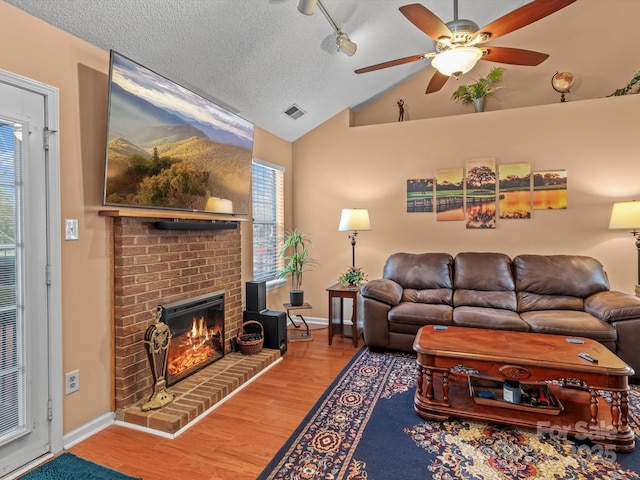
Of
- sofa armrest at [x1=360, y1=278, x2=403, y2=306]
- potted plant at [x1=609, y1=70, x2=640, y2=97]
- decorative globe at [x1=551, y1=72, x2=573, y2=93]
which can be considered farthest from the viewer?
decorative globe at [x1=551, y1=72, x2=573, y2=93]

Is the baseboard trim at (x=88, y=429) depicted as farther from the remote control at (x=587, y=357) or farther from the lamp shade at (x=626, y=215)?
the lamp shade at (x=626, y=215)

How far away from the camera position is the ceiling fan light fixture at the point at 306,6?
2.53m

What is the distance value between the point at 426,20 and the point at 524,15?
499mm

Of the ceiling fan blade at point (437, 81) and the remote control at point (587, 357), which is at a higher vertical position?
the ceiling fan blade at point (437, 81)

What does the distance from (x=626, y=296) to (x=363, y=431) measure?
8.88 ft

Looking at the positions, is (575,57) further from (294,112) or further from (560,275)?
(294,112)

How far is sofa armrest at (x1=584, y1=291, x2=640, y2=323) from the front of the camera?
290 cm

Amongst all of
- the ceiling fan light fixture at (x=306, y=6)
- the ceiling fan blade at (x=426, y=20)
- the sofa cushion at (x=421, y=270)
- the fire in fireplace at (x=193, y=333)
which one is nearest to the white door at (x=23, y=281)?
the fire in fireplace at (x=193, y=333)

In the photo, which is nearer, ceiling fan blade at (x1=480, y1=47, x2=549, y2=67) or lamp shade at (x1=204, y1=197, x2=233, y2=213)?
ceiling fan blade at (x1=480, y1=47, x2=549, y2=67)

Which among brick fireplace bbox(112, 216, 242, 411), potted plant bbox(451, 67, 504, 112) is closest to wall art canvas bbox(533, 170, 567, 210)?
potted plant bbox(451, 67, 504, 112)

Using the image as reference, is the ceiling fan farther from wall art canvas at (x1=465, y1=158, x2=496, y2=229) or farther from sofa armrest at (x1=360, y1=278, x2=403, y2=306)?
sofa armrest at (x1=360, y1=278, x2=403, y2=306)

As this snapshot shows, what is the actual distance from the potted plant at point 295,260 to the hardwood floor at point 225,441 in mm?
1224

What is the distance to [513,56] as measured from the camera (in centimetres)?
235

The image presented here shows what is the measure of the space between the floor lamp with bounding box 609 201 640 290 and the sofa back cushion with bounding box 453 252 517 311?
3.33 feet
